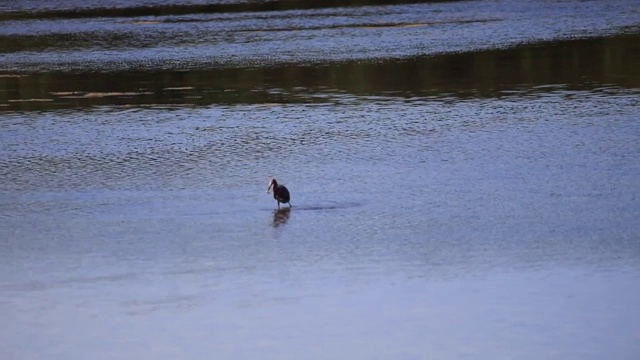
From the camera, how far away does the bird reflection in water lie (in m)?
11.3

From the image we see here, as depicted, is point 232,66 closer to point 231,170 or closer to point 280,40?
point 280,40

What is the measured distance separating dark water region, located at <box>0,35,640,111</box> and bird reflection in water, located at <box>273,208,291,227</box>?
642 centimetres

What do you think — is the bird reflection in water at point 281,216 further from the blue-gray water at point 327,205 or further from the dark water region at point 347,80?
the dark water region at point 347,80

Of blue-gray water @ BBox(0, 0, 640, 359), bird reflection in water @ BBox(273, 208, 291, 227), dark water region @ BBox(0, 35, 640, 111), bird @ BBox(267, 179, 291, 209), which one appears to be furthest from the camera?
dark water region @ BBox(0, 35, 640, 111)

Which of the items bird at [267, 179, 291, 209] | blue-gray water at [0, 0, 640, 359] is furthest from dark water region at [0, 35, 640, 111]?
bird at [267, 179, 291, 209]

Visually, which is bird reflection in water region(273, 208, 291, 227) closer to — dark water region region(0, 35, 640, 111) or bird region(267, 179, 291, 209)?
bird region(267, 179, 291, 209)

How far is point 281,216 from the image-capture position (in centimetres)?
1153

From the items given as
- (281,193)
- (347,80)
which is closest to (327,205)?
(281,193)

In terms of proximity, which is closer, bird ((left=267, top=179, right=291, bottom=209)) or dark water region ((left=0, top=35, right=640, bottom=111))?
bird ((left=267, top=179, right=291, bottom=209))

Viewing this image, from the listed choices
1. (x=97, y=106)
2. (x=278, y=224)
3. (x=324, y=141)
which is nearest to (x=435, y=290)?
(x=278, y=224)

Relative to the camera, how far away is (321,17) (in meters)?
31.1

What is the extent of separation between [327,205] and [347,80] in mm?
8042

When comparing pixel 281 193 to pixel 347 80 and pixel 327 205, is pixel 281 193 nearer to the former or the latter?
pixel 327 205

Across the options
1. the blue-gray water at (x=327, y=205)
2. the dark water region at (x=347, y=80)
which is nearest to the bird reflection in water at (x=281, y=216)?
the blue-gray water at (x=327, y=205)
